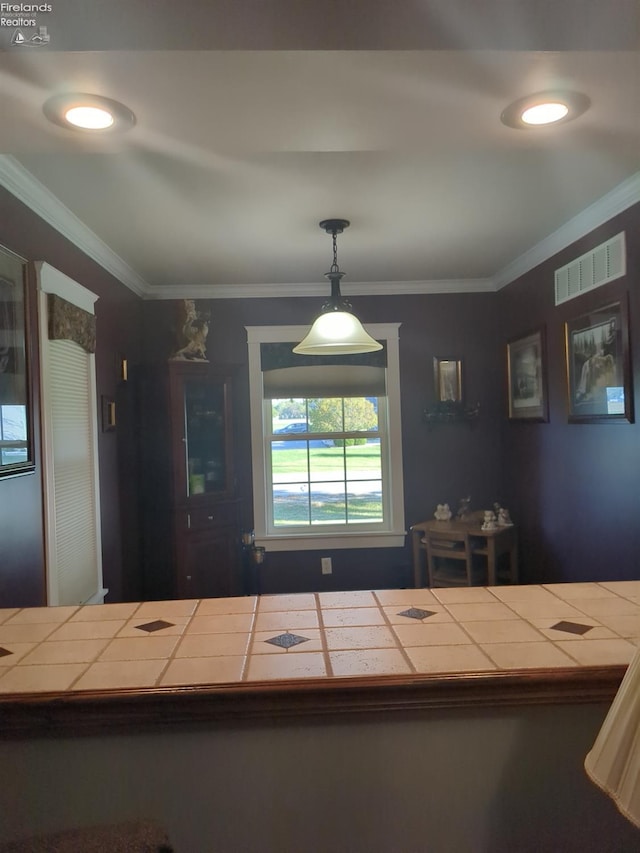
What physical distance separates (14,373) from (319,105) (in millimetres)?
1505

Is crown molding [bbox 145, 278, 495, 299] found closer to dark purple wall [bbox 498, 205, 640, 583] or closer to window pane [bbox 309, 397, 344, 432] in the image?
dark purple wall [bbox 498, 205, 640, 583]

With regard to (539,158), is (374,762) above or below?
below

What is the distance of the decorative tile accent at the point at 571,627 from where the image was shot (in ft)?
4.11

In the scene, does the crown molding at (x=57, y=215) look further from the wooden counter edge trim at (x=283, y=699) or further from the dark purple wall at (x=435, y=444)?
the wooden counter edge trim at (x=283, y=699)

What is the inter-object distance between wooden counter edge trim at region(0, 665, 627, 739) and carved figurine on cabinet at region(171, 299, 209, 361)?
308 cm

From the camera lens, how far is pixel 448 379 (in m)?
4.54

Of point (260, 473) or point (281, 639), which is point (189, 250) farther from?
point (281, 639)

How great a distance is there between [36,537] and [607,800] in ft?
6.97

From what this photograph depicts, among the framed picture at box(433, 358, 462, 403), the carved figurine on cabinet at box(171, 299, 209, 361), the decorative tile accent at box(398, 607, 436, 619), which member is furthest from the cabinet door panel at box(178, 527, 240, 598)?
the decorative tile accent at box(398, 607, 436, 619)

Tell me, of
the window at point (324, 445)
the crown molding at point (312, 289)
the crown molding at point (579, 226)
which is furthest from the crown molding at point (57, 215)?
the crown molding at point (579, 226)

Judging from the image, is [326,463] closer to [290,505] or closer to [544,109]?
[290,505]

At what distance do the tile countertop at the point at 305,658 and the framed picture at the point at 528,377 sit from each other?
2436mm

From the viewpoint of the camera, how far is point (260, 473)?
452 centimetres

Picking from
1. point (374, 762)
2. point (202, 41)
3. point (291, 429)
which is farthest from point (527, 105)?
point (291, 429)
